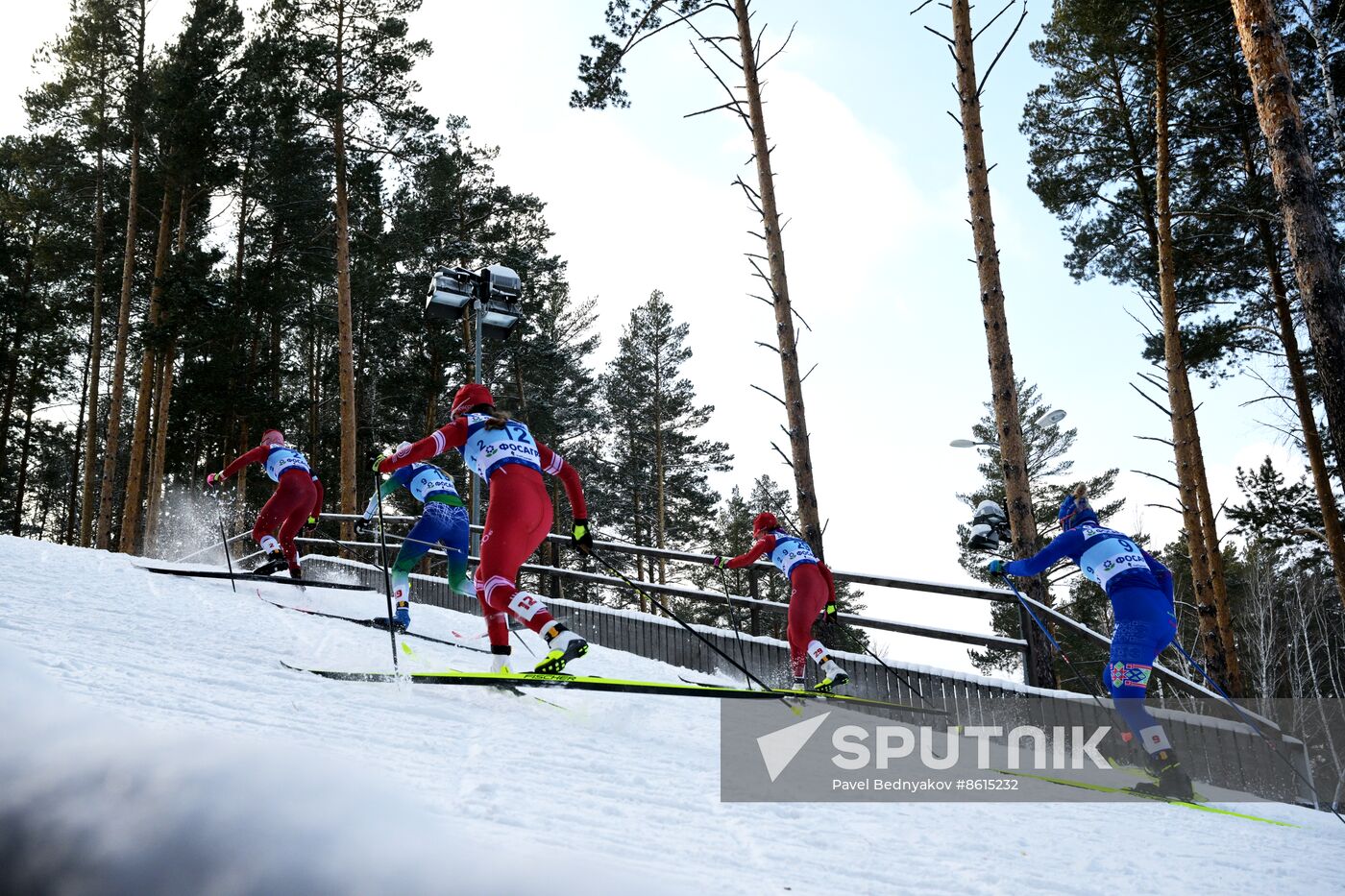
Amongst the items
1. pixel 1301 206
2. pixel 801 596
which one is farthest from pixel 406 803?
pixel 1301 206

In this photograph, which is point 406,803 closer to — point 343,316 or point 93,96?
point 343,316

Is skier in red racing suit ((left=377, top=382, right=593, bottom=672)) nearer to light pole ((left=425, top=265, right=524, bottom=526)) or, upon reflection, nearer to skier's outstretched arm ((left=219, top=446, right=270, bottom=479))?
skier's outstretched arm ((left=219, top=446, right=270, bottom=479))

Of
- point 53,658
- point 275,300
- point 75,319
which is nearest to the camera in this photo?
point 53,658

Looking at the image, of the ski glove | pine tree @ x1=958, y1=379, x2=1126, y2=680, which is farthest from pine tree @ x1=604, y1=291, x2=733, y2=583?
the ski glove

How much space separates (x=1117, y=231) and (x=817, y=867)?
15979 millimetres

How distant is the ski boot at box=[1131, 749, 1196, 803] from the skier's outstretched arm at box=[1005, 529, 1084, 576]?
1467 millimetres

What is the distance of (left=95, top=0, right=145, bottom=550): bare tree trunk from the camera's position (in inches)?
749

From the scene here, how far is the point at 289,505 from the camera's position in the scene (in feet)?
31.6

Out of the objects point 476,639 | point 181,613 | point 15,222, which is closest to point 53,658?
point 181,613

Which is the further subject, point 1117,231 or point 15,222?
point 15,222

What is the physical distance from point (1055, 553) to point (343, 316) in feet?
50.3

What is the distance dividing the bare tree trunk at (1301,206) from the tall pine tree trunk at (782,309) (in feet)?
17.5

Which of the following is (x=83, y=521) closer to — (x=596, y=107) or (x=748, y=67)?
(x=596, y=107)

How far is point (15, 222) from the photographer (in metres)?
24.3
